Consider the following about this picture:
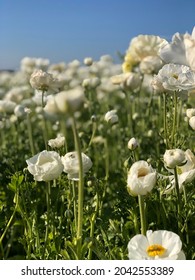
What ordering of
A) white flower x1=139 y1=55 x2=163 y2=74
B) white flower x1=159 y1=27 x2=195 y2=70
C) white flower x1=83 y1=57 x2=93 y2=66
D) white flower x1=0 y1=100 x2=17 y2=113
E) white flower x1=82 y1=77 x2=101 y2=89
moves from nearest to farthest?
white flower x1=159 y1=27 x2=195 y2=70 → white flower x1=139 y1=55 x2=163 y2=74 → white flower x1=0 y1=100 x2=17 y2=113 → white flower x1=82 y1=77 x2=101 y2=89 → white flower x1=83 y1=57 x2=93 y2=66

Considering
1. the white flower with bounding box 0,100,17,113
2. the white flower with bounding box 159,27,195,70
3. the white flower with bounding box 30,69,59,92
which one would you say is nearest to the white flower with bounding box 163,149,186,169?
the white flower with bounding box 159,27,195,70

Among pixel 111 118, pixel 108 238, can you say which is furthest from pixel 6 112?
pixel 108 238

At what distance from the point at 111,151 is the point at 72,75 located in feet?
1.29

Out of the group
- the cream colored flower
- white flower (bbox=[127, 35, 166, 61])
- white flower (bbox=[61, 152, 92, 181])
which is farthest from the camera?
the cream colored flower

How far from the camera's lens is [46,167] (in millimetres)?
1060

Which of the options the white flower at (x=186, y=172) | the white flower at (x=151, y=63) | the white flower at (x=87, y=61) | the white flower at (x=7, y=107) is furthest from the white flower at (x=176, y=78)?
the white flower at (x=87, y=61)

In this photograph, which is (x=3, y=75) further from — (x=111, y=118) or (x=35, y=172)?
(x=35, y=172)

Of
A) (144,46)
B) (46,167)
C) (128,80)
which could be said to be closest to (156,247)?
(46,167)

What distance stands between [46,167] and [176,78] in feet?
0.87

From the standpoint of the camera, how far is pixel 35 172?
108 cm

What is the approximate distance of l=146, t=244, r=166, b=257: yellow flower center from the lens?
0.93m

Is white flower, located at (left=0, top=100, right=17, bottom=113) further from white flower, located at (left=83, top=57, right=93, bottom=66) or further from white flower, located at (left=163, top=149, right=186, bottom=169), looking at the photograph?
white flower, located at (left=163, top=149, right=186, bottom=169)

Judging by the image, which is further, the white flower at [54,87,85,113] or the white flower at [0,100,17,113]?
the white flower at [0,100,17,113]

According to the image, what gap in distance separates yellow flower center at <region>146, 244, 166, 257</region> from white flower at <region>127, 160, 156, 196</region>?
0.08 m
